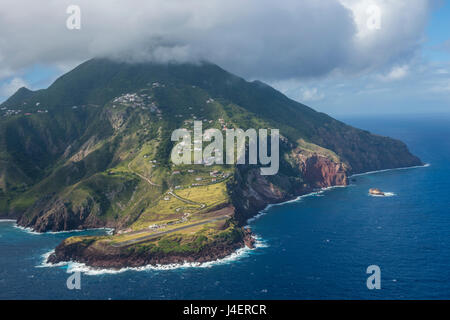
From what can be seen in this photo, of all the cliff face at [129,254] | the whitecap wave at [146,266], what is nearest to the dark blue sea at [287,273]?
the whitecap wave at [146,266]

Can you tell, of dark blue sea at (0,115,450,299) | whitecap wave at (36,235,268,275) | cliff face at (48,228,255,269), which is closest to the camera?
dark blue sea at (0,115,450,299)

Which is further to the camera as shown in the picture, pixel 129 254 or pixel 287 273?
pixel 129 254

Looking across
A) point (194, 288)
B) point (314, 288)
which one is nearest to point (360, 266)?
point (314, 288)

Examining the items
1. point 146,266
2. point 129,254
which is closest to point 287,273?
point 146,266

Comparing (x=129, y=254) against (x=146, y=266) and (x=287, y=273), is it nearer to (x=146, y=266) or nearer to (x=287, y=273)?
(x=146, y=266)

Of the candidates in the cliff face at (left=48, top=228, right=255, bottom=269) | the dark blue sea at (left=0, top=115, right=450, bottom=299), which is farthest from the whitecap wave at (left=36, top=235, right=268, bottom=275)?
the cliff face at (left=48, top=228, right=255, bottom=269)

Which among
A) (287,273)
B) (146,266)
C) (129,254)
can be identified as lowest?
(146,266)

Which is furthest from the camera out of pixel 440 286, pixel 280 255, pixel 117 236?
pixel 117 236

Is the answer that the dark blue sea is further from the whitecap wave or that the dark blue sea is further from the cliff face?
the cliff face

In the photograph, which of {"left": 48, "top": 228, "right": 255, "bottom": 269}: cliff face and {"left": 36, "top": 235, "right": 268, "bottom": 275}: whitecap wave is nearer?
{"left": 36, "top": 235, "right": 268, "bottom": 275}: whitecap wave

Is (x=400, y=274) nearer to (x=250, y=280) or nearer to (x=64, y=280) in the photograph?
(x=250, y=280)
